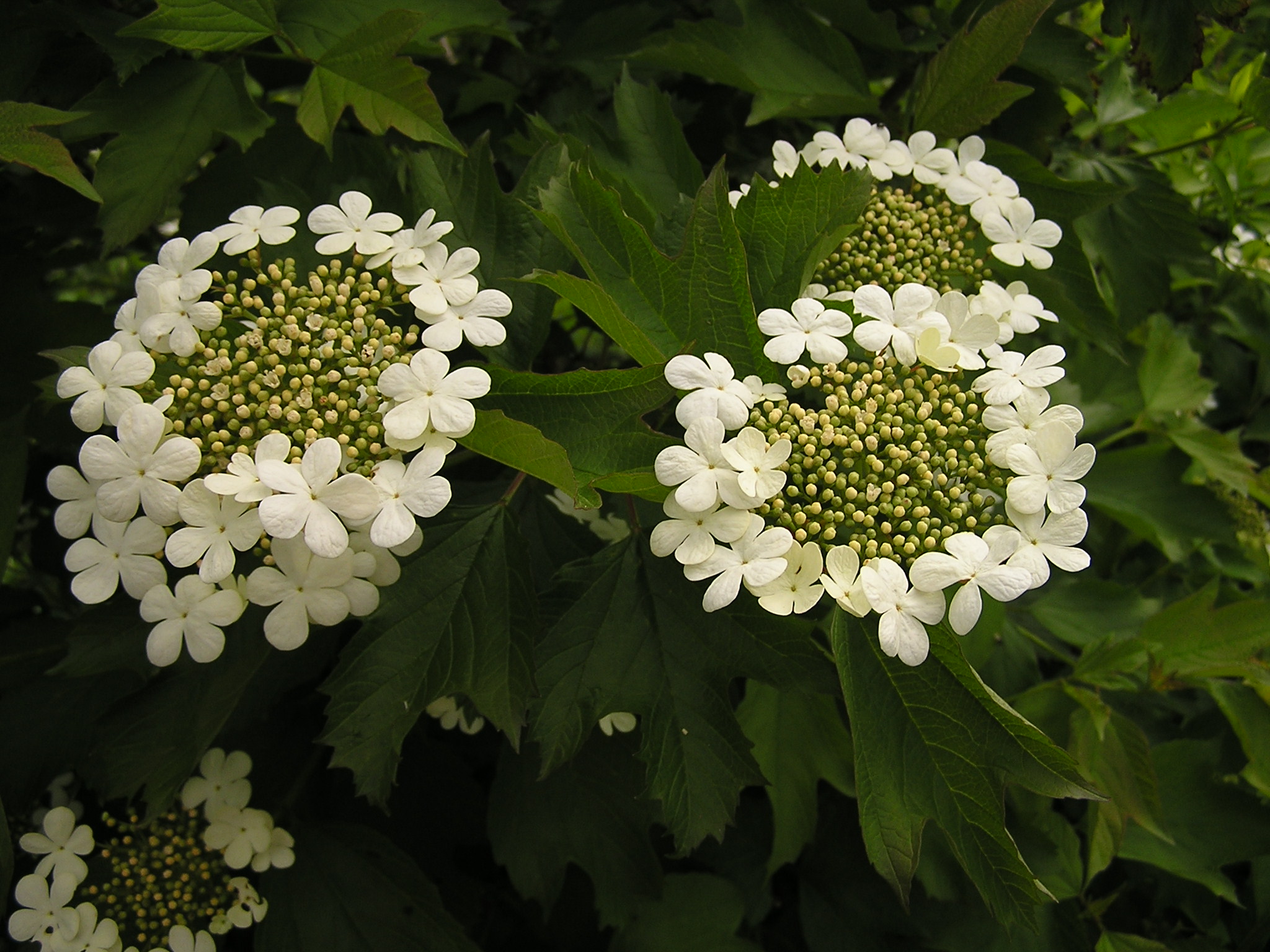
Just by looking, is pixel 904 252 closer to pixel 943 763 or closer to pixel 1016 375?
pixel 1016 375

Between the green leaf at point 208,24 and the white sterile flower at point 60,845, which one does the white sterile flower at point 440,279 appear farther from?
the white sterile flower at point 60,845

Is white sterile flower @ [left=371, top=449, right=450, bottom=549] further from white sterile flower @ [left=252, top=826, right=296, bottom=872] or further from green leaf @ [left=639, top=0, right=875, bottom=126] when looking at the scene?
green leaf @ [left=639, top=0, right=875, bottom=126]

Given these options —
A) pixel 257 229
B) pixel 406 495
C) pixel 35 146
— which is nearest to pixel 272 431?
pixel 406 495

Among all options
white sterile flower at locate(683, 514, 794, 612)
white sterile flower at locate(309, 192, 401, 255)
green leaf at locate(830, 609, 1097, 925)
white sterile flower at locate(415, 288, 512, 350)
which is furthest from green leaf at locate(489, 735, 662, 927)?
white sterile flower at locate(309, 192, 401, 255)

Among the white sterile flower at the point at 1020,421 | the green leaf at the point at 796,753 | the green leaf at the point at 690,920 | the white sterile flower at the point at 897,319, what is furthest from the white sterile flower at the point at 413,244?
the green leaf at the point at 690,920

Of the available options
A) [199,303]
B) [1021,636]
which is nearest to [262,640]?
[199,303]
